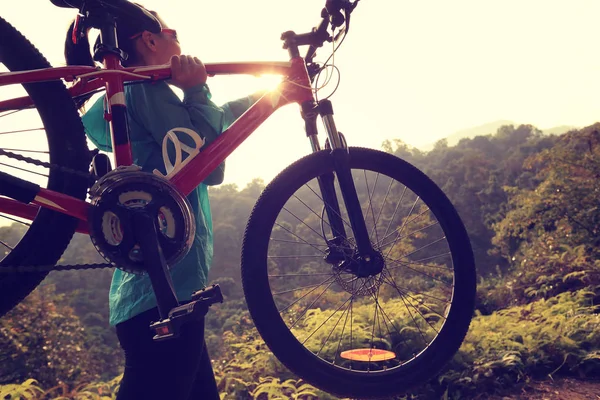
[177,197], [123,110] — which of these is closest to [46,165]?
[123,110]

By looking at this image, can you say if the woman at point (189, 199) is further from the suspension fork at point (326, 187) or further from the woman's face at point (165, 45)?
the suspension fork at point (326, 187)

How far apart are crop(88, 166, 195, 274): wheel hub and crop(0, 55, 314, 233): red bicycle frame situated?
2.6 inches

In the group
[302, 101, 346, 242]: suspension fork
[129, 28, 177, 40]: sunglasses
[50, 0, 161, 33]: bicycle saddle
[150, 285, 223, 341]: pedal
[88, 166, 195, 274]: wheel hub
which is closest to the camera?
[150, 285, 223, 341]: pedal

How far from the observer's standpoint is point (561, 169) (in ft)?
34.8

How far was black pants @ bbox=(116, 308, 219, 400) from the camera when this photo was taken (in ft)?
4.10

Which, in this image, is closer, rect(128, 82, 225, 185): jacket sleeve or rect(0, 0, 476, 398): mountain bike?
rect(0, 0, 476, 398): mountain bike

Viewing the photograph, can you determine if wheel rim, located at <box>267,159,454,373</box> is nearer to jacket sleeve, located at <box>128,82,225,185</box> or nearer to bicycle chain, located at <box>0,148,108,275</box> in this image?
jacket sleeve, located at <box>128,82,225,185</box>

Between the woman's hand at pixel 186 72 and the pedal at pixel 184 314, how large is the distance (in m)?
0.69

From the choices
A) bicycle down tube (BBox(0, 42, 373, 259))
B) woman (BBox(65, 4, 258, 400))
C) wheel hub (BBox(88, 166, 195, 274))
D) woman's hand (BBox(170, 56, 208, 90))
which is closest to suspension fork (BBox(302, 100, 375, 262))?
bicycle down tube (BBox(0, 42, 373, 259))

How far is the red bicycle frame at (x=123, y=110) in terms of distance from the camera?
1316 millimetres

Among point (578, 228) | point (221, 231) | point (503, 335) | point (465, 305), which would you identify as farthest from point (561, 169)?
Result: point (221, 231)

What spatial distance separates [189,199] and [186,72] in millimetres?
433

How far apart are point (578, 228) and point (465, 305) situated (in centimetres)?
845

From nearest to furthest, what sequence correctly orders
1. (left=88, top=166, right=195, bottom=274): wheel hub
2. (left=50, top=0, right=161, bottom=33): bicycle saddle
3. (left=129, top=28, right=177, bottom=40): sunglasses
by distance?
(left=88, top=166, right=195, bottom=274): wheel hub, (left=50, top=0, right=161, bottom=33): bicycle saddle, (left=129, top=28, right=177, bottom=40): sunglasses
